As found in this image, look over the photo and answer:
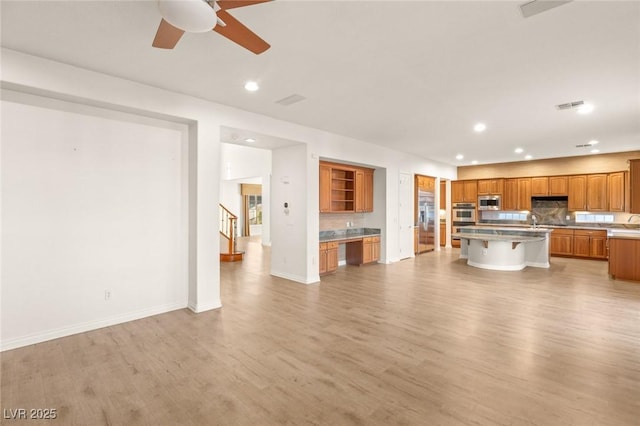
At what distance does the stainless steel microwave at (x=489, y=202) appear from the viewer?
10508 mm

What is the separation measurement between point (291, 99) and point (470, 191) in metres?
8.92

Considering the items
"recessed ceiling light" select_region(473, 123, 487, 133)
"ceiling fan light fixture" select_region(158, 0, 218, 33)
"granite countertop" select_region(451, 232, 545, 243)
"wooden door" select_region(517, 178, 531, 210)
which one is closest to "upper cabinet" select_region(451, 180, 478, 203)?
"wooden door" select_region(517, 178, 531, 210)

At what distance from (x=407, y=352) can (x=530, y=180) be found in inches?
368

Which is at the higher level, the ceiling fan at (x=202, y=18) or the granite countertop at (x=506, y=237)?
the ceiling fan at (x=202, y=18)

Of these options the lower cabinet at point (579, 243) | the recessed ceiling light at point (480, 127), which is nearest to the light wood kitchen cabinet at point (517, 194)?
the lower cabinet at point (579, 243)

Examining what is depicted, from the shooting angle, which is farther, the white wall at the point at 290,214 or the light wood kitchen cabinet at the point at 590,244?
the light wood kitchen cabinet at the point at 590,244

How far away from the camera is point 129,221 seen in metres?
4.03

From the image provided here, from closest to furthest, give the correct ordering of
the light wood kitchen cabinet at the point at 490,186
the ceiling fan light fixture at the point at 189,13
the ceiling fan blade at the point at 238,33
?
the ceiling fan light fixture at the point at 189,13 → the ceiling fan blade at the point at 238,33 → the light wood kitchen cabinet at the point at 490,186

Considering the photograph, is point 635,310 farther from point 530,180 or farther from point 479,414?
point 530,180

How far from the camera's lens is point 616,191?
855 cm

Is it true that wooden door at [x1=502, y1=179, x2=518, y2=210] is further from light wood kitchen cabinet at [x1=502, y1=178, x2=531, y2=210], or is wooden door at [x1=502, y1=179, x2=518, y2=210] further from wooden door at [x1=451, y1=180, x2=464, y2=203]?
wooden door at [x1=451, y1=180, x2=464, y2=203]

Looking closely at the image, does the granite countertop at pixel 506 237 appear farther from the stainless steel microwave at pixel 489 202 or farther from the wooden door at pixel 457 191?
the wooden door at pixel 457 191

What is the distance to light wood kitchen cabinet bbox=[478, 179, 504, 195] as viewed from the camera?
10.5m

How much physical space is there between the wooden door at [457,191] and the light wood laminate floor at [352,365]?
6.60 m
